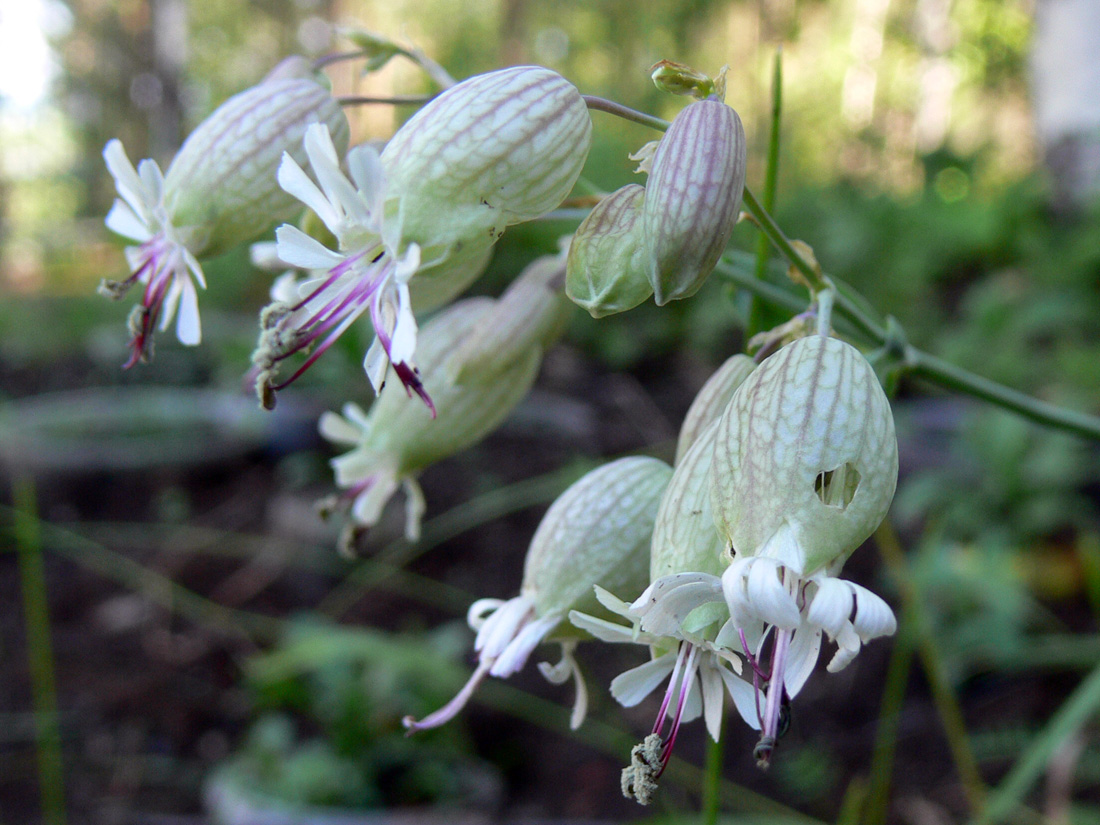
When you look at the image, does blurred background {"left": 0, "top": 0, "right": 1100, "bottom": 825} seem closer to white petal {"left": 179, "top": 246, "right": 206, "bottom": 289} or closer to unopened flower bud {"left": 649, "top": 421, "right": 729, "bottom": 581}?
unopened flower bud {"left": 649, "top": 421, "right": 729, "bottom": 581}

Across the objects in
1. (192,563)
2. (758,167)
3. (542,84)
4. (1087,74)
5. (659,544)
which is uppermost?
(542,84)

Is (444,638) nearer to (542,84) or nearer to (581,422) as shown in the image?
(581,422)

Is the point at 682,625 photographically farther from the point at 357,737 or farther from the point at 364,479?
the point at 357,737

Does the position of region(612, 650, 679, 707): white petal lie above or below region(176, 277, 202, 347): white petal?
below

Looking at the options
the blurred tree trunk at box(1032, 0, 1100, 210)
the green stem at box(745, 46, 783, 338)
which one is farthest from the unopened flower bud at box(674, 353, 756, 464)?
the blurred tree trunk at box(1032, 0, 1100, 210)

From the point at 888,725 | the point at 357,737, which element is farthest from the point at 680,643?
the point at 357,737

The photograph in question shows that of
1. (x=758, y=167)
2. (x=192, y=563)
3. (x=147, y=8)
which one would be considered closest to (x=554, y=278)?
(x=192, y=563)
